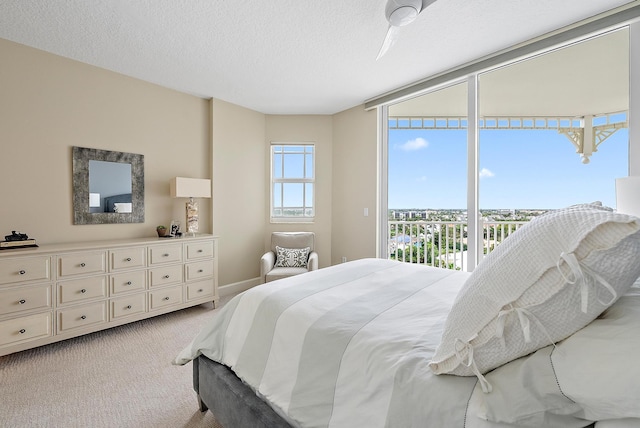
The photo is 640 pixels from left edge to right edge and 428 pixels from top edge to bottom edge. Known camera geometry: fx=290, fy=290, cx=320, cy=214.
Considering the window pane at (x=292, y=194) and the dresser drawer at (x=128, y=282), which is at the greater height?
the window pane at (x=292, y=194)

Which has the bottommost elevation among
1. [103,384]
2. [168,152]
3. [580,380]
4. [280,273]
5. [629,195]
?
[103,384]

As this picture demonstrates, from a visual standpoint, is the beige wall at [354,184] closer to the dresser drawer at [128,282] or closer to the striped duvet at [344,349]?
the striped duvet at [344,349]

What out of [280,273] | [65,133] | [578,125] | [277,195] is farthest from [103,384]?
[578,125]

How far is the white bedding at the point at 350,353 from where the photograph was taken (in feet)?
2.59

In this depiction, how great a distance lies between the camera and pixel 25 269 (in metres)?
2.25

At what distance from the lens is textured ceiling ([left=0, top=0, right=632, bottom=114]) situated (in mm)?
2127

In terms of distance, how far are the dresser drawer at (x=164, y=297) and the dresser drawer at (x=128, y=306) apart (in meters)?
0.07

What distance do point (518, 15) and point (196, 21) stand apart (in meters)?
2.49

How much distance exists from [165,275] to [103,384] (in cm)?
123

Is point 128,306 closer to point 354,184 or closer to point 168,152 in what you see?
point 168,152

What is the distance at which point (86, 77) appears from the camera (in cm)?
296

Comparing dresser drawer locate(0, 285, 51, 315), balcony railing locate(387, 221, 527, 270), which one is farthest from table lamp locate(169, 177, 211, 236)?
balcony railing locate(387, 221, 527, 270)

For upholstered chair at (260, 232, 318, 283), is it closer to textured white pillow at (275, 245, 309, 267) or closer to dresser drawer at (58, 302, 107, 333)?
textured white pillow at (275, 245, 309, 267)

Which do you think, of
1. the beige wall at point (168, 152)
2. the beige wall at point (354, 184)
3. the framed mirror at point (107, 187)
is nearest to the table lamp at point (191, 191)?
the beige wall at point (168, 152)
